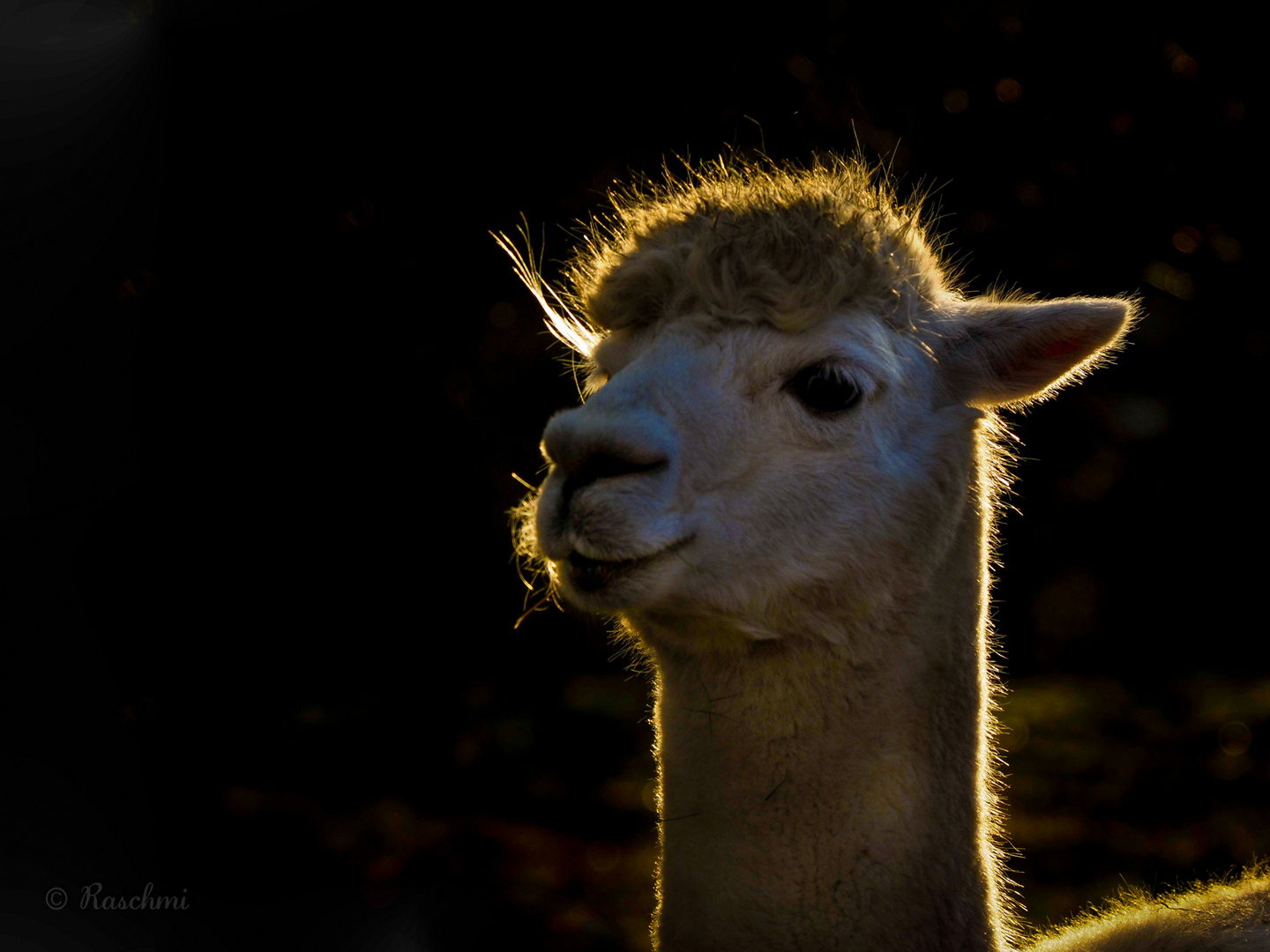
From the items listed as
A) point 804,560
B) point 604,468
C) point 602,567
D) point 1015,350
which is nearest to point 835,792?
point 804,560

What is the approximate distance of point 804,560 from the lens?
1.72m

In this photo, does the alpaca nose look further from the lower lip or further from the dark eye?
the dark eye

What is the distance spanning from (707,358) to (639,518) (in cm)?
41

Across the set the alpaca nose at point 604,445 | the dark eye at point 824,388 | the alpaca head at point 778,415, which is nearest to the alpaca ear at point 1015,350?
the alpaca head at point 778,415

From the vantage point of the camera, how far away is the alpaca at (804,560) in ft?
5.47

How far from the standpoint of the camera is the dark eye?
5.91 feet

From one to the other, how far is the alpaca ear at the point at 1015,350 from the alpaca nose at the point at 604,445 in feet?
2.70

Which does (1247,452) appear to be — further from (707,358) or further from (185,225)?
(185,225)

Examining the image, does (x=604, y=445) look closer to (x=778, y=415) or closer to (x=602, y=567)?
(x=602, y=567)

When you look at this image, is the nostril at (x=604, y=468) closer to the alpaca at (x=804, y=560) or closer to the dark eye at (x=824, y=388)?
the alpaca at (x=804, y=560)

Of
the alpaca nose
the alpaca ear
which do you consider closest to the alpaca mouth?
the alpaca nose

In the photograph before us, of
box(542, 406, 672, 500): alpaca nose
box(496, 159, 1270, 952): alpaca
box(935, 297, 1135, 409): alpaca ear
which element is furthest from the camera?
box(935, 297, 1135, 409): alpaca ear

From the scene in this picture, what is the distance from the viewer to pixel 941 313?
6.91ft

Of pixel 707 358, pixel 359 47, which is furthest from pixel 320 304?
pixel 707 358
